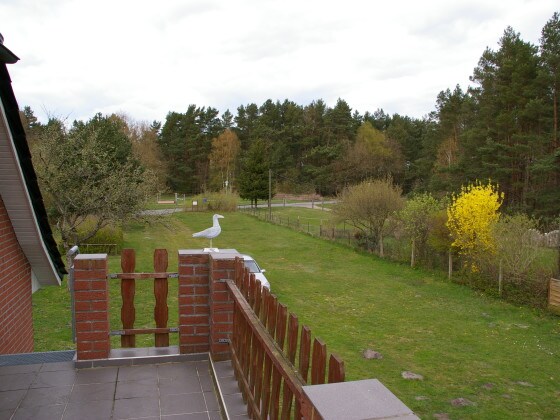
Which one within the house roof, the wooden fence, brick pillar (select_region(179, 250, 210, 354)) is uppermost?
the house roof

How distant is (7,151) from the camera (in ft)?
13.5

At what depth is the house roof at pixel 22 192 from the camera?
3695 mm

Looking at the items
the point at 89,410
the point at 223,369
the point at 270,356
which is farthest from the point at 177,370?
the point at 270,356

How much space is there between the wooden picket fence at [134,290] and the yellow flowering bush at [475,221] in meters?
13.3

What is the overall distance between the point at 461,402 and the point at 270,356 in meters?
6.40

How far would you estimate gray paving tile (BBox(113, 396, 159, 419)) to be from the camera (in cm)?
313

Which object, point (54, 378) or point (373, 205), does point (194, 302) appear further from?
point (373, 205)

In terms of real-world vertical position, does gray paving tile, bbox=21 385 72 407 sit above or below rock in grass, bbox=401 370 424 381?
above

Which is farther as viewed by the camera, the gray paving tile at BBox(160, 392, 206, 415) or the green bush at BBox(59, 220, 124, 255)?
the green bush at BBox(59, 220, 124, 255)

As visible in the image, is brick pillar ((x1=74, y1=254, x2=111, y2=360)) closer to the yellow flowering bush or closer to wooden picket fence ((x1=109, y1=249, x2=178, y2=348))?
wooden picket fence ((x1=109, y1=249, x2=178, y2=348))

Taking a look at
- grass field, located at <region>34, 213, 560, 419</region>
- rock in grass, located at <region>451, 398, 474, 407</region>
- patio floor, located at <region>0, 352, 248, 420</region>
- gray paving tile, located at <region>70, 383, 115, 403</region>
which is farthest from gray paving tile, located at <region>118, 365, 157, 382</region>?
rock in grass, located at <region>451, 398, 474, 407</region>

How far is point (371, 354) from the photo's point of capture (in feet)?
30.3

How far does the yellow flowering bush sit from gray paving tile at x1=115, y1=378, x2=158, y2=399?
44.9ft

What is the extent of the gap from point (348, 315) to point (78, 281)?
31.4ft
